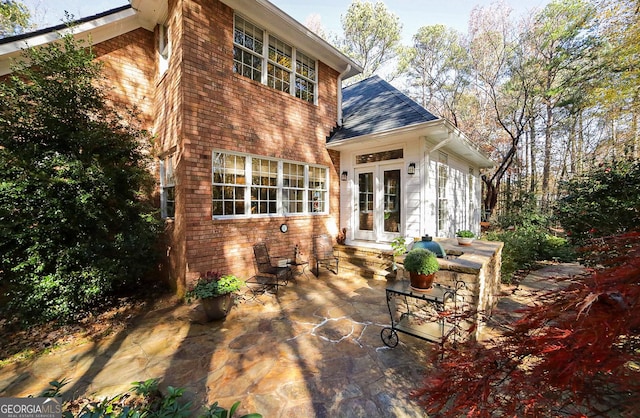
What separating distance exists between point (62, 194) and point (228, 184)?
256cm

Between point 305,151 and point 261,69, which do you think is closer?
point 261,69

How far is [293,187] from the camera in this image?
670 cm

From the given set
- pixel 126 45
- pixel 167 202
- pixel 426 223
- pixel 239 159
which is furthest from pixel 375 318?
pixel 126 45

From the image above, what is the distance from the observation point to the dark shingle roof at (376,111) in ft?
21.2

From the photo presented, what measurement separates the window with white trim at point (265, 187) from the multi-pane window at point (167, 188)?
3.66 ft

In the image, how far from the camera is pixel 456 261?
379 centimetres

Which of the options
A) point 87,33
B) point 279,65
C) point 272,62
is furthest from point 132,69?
point 279,65

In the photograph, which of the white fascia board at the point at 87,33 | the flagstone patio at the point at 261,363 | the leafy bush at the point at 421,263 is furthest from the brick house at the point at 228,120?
the leafy bush at the point at 421,263

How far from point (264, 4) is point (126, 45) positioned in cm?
349

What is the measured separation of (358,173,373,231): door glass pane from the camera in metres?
7.40

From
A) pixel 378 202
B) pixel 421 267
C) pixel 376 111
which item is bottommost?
pixel 421 267

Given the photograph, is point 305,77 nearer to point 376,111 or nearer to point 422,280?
point 376,111

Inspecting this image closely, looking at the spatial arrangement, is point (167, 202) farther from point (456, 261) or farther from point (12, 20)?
point (12, 20)

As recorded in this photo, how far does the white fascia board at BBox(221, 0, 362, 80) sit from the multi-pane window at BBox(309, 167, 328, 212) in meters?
3.26
